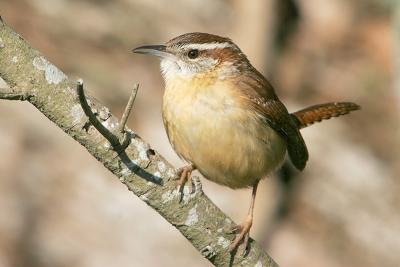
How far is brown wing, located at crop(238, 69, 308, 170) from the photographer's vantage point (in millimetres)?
4652

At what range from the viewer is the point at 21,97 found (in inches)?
138

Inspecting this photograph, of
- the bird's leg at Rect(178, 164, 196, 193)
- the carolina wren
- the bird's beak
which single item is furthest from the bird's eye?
the bird's leg at Rect(178, 164, 196, 193)

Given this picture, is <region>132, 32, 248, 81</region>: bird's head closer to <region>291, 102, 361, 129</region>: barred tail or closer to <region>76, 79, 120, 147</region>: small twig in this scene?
<region>291, 102, 361, 129</region>: barred tail

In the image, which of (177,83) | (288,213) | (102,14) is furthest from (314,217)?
(177,83)

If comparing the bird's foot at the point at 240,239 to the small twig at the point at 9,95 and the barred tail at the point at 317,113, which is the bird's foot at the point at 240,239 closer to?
the small twig at the point at 9,95

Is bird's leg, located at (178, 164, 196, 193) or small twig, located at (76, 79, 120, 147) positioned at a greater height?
small twig, located at (76, 79, 120, 147)

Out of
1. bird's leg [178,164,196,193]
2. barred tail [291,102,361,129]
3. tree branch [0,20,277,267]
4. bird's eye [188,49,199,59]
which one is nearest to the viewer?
tree branch [0,20,277,267]

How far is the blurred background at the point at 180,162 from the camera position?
9.14m

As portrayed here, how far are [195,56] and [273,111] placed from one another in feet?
1.92

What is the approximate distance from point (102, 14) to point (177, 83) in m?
5.83

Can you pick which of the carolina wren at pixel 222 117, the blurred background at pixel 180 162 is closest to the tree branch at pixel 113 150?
the carolina wren at pixel 222 117

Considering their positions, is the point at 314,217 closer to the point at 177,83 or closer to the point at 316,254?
the point at 316,254

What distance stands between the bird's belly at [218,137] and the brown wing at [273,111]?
0.43ft

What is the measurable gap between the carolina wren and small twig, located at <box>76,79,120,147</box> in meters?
0.44
